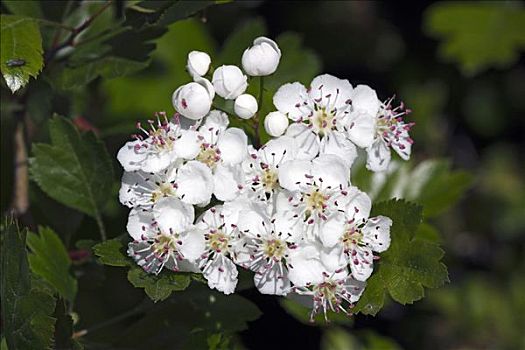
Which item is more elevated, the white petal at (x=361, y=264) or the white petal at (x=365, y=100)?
the white petal at (x=365, y=100)

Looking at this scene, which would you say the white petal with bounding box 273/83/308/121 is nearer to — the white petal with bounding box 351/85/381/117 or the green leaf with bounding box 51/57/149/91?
the white petal with bounding box 351/85/381/117

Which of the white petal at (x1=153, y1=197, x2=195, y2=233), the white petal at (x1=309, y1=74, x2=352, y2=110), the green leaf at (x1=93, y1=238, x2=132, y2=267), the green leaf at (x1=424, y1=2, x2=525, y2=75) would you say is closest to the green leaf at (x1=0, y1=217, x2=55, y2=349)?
the green leaf at (x1=93, y1=238, x2=132, y2=267)

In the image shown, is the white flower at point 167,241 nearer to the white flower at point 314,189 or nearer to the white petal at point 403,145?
the white flower at point 314,189

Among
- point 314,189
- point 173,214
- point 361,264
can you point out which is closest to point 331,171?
point 314,189

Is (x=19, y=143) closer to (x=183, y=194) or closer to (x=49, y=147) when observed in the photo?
(x=49, y=147)

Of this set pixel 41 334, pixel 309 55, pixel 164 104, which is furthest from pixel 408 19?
pixel 41 334

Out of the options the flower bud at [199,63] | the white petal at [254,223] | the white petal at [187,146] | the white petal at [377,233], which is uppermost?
the flower bud at [199,63]

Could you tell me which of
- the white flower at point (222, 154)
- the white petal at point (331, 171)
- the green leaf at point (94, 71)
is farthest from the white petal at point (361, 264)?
the green leaf at point (94, 71)
